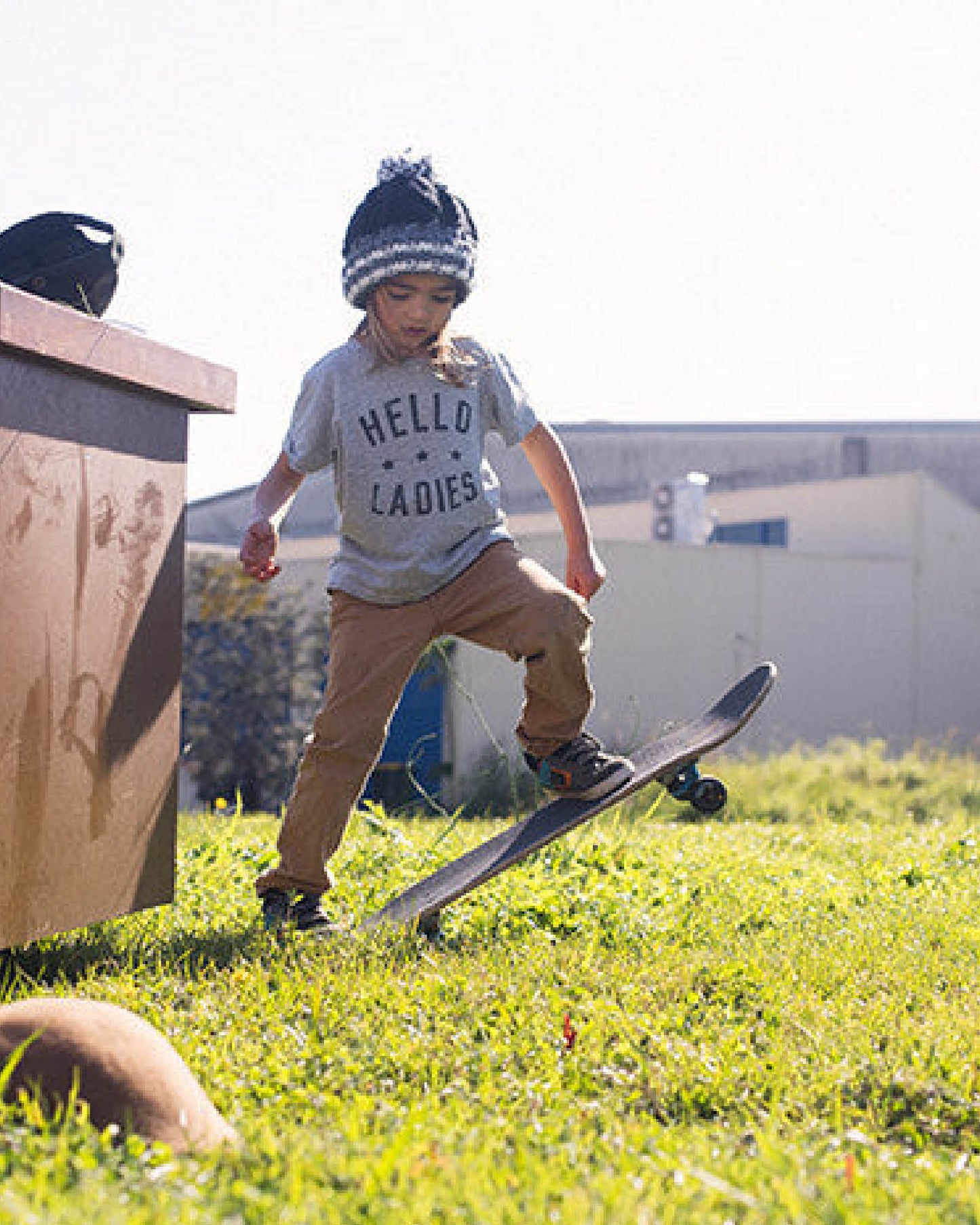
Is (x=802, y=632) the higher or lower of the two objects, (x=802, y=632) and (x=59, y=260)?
the lower

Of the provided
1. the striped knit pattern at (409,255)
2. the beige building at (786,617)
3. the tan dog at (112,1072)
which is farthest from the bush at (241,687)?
the tan dog at (112,1072)

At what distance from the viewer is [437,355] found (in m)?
3.79

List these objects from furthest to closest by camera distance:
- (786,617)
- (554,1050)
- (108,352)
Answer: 1. (786,617)
2. (108,352)
3. (554,1050)

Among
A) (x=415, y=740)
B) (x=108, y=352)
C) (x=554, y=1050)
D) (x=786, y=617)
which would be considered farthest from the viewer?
(x=786, y=617)

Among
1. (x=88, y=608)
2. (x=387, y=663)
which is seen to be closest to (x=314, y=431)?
(x=387, y=663)

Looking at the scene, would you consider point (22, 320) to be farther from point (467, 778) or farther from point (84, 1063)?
point (467, 778)

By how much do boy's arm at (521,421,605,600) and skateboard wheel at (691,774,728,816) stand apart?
0.59 m

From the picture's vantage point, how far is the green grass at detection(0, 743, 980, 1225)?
5.92 feet

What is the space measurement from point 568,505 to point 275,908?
130 cm

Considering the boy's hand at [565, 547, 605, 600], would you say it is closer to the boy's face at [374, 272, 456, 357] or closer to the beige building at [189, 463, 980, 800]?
the boy's face at [374, 272, 456, 357]

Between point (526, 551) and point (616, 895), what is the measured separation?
11.7 metres

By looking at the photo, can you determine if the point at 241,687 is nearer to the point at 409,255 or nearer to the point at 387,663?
the point at 387,663

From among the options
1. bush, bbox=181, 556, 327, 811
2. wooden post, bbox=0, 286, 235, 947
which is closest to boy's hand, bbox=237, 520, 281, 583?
wooden post, bbox=0, 286, 235, 947

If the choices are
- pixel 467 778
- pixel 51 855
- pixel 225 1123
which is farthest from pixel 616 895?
pixel 467 778
